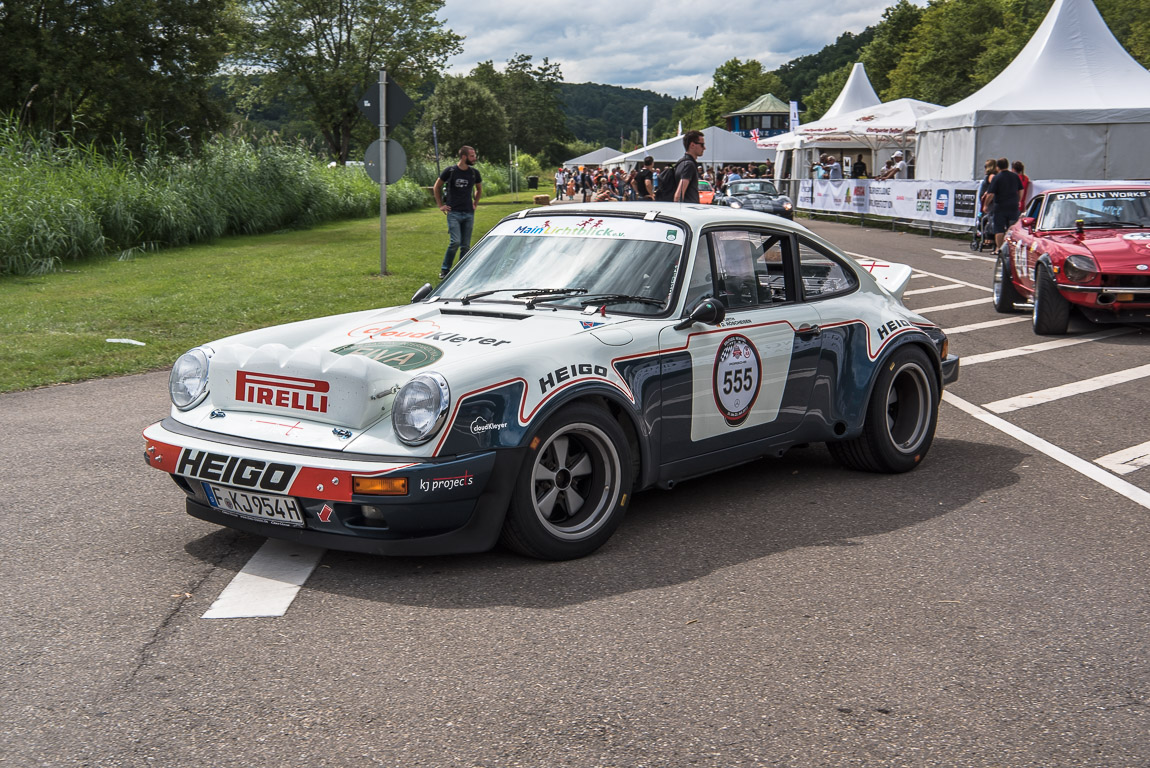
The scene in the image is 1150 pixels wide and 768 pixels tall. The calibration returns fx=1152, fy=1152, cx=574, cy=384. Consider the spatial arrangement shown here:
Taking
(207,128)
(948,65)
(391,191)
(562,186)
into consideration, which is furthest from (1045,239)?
(948,65)

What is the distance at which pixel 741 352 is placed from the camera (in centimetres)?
536

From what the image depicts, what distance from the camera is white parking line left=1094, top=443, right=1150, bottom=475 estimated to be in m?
6.34

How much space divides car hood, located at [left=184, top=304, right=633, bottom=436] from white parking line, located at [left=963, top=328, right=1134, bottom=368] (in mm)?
6154

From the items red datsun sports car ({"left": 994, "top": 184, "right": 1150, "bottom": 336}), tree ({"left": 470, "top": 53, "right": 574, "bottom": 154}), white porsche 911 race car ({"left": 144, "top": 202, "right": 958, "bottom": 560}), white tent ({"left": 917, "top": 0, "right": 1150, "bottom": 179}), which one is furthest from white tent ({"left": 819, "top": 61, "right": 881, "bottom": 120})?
tree ({"left": 470, "top": 53, "right": 574, "bottom": 154})

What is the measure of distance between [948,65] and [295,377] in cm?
8445

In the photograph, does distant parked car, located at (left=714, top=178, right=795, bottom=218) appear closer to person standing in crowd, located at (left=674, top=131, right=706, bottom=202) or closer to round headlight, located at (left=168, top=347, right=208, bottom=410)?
person standing in crowd, located at (left=674, top=131, right=706, bottom=202)

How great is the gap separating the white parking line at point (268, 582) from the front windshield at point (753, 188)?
31.3 metres

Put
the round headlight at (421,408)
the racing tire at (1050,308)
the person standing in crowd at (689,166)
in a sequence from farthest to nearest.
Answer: the person standing in crowd at (689,166), the racing tire at (1050,308), the round headlight at (421,408)

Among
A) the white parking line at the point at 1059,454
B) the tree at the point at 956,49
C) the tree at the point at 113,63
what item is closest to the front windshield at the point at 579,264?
the white parking line at the point at 1059,454

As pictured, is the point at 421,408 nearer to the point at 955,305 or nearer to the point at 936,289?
the point at 955,305

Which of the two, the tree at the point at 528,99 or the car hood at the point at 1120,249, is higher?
the tree at the point at 528,99

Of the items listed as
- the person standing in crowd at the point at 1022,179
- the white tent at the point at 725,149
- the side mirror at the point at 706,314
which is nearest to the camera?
the side mirror at the point at 706,314

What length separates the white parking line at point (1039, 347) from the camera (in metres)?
10.3

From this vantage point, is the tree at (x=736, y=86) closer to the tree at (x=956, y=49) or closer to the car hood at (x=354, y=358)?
the tree at (x=956, y=49)
